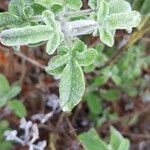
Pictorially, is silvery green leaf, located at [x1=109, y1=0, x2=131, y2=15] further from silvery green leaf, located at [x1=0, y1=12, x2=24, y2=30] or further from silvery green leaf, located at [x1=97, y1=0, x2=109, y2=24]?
silvery green leaf, located at [x1=0, y1=12, x2=24, y2=30]

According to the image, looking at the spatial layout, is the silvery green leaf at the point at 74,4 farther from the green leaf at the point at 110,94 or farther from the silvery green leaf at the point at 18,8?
the green leaf at the point at 110,94

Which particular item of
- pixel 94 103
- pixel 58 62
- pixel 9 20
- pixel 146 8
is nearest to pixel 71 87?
pixel 58 62

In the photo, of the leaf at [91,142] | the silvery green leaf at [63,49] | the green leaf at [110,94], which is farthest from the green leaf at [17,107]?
the silvery green leaf at [63,49]

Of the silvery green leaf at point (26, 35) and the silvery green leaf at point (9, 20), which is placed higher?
the silvery green leaf at point (26, 35)

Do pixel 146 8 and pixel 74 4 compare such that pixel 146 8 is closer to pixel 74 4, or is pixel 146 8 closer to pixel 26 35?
pixel 74 4

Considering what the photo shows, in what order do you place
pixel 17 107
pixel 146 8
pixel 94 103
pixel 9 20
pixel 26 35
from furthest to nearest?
pixel 94 103 < pixel 17 107 < pixel 146 8 < pixel 9 20 < pixel 26 35

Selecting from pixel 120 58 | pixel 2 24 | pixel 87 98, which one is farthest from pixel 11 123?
pixel 2 24

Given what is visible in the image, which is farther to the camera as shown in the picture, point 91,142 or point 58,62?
point 91,142
